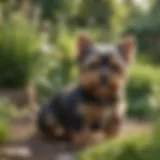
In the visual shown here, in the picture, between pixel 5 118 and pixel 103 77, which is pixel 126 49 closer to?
pixel 103 77

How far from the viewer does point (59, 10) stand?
13.8 meters

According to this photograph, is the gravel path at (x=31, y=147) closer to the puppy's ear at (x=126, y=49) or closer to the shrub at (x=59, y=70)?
the puppy's ear at (x=126, y=49)

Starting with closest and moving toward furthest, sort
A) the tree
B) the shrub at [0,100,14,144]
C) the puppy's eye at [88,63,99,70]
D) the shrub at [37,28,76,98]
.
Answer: the puppy's eye at [88,63,99,70]
the shrub at [0,100,14,144]
the shrub at [37,28,76,98]
the tree

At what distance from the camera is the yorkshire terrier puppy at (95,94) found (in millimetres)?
5445

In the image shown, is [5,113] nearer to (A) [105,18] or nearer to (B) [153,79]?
(B) [153,79]

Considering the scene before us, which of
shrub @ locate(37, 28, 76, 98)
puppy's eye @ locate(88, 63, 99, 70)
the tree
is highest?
the tree

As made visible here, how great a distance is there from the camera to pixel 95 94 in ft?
18.2

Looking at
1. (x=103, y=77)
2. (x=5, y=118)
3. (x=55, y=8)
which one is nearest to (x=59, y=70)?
(x=5, y=118)

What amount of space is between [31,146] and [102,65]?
1.07 m

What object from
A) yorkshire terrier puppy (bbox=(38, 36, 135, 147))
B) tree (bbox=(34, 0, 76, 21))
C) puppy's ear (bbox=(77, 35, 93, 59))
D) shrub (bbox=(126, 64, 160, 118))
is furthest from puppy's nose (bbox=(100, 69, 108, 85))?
tree (bbox=(34, 0, 76, 21))

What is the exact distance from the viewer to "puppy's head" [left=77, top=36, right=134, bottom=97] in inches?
213

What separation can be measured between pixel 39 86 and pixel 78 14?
6.12 metres

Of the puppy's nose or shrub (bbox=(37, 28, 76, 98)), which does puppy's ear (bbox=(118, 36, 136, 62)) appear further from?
shrub (bbox=(37, 28, 76, 98))

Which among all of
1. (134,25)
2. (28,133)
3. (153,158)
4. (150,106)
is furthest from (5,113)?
(134,25)
